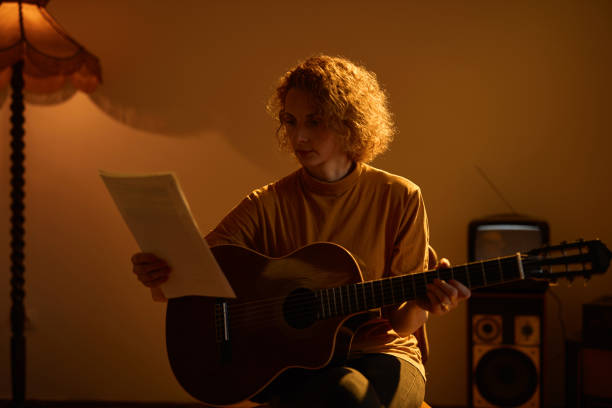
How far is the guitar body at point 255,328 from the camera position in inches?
54.4

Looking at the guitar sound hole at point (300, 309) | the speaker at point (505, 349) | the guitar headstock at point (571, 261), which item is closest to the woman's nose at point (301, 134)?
the guitar sound hole at point (300, 309)

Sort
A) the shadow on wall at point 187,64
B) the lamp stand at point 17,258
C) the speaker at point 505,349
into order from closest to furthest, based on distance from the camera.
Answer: the speaker at point 505,349, the lamp stand at point 17,258, the shadow on wall at point 187,64

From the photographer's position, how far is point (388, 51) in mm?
2869

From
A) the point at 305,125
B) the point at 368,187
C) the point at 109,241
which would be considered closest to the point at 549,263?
the point at 368,187

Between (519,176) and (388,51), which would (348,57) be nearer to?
(388,51)

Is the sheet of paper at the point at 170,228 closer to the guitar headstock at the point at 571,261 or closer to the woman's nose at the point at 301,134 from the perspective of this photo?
the woman's nose at the point at 301,134

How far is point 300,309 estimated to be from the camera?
142 cm

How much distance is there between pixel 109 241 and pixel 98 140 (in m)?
0.50

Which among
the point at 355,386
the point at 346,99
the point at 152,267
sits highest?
the point at 346,99

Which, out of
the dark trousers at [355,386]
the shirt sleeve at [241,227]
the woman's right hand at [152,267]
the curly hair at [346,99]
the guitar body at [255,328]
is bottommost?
the dark trousers at [355,386]

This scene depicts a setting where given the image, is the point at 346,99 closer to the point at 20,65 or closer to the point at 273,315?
the point at 273,315

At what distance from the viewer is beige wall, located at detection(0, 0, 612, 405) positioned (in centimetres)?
277

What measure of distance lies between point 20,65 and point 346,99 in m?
1.64

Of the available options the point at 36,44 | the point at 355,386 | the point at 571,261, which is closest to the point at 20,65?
the point at 36,44
